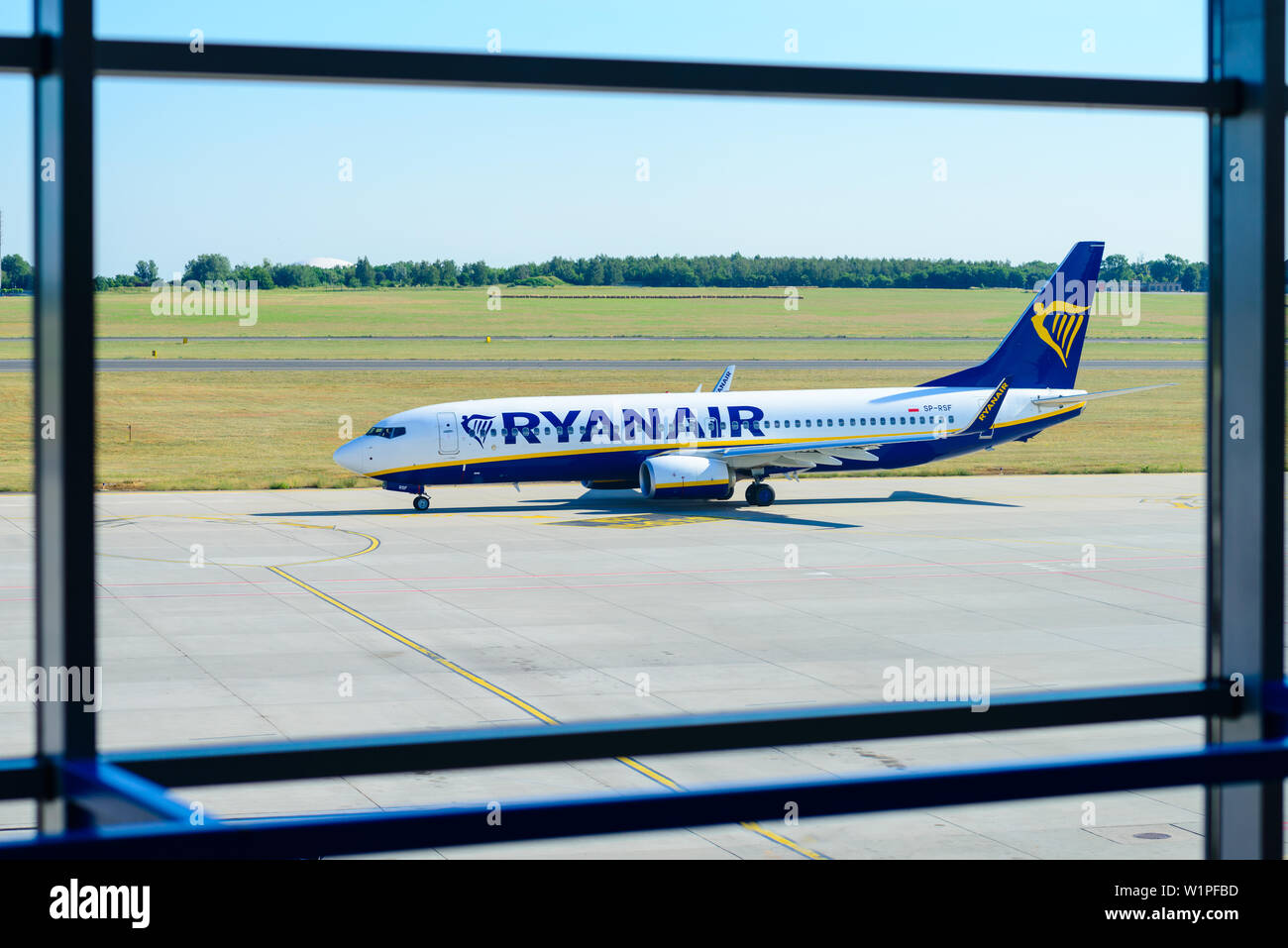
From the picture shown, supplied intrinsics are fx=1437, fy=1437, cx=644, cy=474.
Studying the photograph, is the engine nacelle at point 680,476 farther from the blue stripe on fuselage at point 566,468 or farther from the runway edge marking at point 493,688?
the runway edge marking at point 493,688

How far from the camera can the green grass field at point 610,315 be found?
14038 cm

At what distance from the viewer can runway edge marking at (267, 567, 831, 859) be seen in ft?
50.6

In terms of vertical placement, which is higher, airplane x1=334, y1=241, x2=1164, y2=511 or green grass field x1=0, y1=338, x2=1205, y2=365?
green grass field x1=0, y1=338, x2=1205, y2=365

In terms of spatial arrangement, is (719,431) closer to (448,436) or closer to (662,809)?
(448,436)

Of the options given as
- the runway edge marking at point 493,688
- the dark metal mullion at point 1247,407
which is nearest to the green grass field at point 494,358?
the runway edge marking at point 493,688

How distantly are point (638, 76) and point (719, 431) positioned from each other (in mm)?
42032

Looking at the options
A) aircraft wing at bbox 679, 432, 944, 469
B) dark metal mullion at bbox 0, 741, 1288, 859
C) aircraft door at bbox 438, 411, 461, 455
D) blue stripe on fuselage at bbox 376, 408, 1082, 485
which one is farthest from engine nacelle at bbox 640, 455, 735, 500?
dark metal mullion at bbox 0, 741, 1288, 859

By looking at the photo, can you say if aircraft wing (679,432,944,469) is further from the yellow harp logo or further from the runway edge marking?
the runway edge marking

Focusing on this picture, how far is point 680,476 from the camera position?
46.1 metres

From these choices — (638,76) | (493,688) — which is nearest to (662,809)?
(638,76)

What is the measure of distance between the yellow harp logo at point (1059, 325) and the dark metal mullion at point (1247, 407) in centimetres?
4777

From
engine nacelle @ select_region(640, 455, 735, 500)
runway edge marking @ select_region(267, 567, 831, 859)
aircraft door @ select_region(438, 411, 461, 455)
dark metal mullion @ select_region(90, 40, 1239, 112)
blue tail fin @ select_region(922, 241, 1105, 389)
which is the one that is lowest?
runway edge marking @ select_region(267, 567, 831, 859)

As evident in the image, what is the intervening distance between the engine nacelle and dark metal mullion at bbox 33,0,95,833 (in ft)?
135
